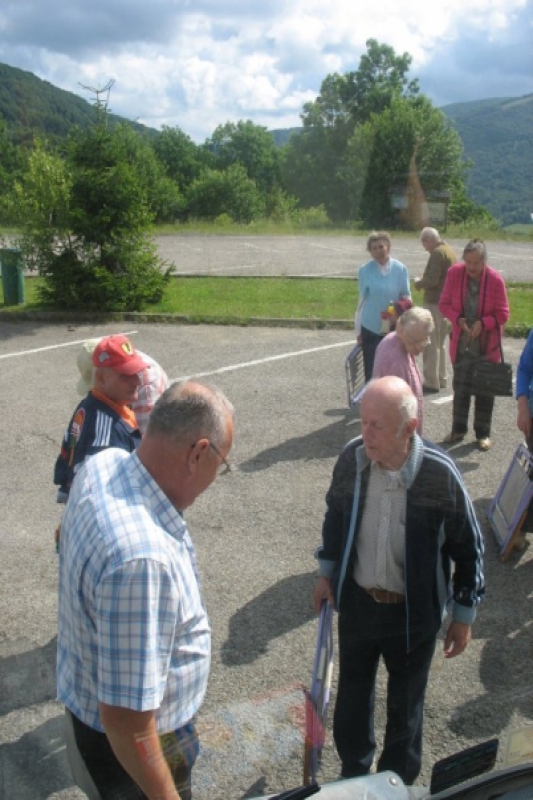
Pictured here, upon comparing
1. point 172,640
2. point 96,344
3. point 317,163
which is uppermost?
point 317,163

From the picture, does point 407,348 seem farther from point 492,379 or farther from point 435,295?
point 435,295

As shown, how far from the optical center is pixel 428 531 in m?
2.80

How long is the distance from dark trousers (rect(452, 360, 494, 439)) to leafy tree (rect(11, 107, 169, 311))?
7.64 m

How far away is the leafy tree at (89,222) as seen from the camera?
12852mm

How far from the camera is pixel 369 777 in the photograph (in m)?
2.06

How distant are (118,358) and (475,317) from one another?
13.8ft

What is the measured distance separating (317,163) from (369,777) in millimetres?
37089

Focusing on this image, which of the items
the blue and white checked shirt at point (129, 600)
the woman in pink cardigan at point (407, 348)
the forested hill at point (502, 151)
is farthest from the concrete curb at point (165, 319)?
the blue and white checked shirt at point (129, 600)

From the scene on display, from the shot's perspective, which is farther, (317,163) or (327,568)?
(317,163)

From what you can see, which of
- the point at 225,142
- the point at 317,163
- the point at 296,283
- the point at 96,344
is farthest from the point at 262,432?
the point at 225,142

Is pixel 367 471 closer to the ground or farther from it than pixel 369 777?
farther from it

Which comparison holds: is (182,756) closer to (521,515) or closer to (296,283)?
(521,515)

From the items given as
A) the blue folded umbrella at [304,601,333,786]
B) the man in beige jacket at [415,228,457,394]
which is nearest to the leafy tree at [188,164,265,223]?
the man in beige jacket at [415,228,457,394]

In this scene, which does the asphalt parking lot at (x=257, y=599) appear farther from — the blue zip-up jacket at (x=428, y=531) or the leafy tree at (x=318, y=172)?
the leafy tree at (x=318, y=172)
